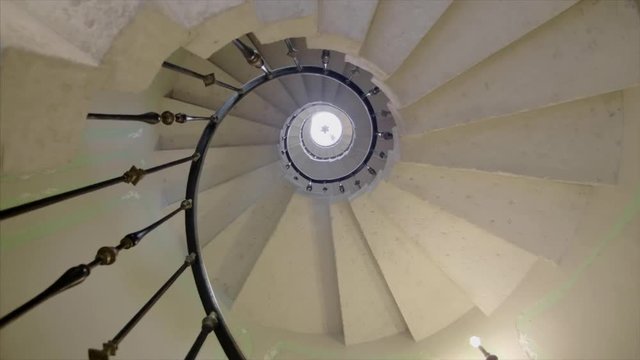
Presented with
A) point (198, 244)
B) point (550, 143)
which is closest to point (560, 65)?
point (550, 143)

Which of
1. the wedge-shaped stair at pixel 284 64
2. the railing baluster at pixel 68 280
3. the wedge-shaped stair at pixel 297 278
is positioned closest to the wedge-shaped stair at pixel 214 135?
the wedge-shaped stair at pixel 284 64

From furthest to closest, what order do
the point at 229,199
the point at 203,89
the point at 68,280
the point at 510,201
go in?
1. the point at 229,199
2. the point at 203,89
3. the point at 510,201
4. the point at 68,280

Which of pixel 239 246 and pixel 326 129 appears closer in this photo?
pixel 239 246

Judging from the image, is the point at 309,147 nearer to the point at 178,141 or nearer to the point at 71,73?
the point at 178,141

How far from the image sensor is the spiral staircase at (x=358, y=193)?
1938 mm

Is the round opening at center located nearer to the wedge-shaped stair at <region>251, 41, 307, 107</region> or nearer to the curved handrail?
the wedge-shaped stair at <region>251, 41, 307, 107</region>

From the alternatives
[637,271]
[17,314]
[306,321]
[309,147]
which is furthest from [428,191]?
[309,147]

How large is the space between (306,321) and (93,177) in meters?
2.60

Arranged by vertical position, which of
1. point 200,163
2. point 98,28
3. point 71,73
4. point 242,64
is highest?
point 242,64

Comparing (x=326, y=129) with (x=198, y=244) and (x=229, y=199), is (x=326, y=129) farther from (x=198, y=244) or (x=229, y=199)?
(x=198, y=244)

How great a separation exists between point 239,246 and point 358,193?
1.48 metres

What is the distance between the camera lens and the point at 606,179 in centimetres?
280

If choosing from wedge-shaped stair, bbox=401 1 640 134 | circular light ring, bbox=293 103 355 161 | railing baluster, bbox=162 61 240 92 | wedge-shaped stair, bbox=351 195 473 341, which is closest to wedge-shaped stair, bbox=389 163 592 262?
wedge-shaped stair, bbox=351 195 473 341

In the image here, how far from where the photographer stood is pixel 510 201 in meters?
3.42
